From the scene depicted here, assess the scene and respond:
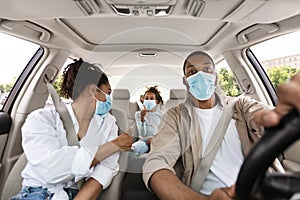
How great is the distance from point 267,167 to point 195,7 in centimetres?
119

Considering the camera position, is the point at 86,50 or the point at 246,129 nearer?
the point at 246,129

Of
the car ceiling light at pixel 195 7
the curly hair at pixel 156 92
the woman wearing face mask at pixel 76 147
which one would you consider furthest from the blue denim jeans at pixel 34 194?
the car ceiling light at pixel 195 7

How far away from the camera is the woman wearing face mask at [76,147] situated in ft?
4.63

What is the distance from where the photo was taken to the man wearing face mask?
60.9 inches

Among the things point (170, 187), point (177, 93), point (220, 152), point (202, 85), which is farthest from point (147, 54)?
point (170, 187)

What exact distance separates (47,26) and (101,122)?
2.17ft

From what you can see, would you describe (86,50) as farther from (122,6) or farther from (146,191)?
(146,191)

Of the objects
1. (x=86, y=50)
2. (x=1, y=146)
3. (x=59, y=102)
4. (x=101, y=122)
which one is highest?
(x=86, y=50)

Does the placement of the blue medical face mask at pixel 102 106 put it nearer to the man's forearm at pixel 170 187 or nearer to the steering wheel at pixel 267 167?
the man's forearm at pixel 170 187

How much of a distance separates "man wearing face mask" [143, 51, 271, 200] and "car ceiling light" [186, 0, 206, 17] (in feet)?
0.87

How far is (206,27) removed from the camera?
1.98 metres

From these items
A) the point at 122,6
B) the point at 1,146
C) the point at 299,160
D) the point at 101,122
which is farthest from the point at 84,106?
the point at 299,160

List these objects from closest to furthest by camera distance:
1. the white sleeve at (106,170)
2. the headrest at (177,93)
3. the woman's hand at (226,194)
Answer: the woman's hand at (226,194), the white sleeve at (106,170), the headrest at (177,93)

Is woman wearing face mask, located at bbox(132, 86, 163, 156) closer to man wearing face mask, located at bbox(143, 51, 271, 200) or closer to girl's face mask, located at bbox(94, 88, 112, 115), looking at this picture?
man wearing face mask, located at bbox(143, 51, 271, 200)
